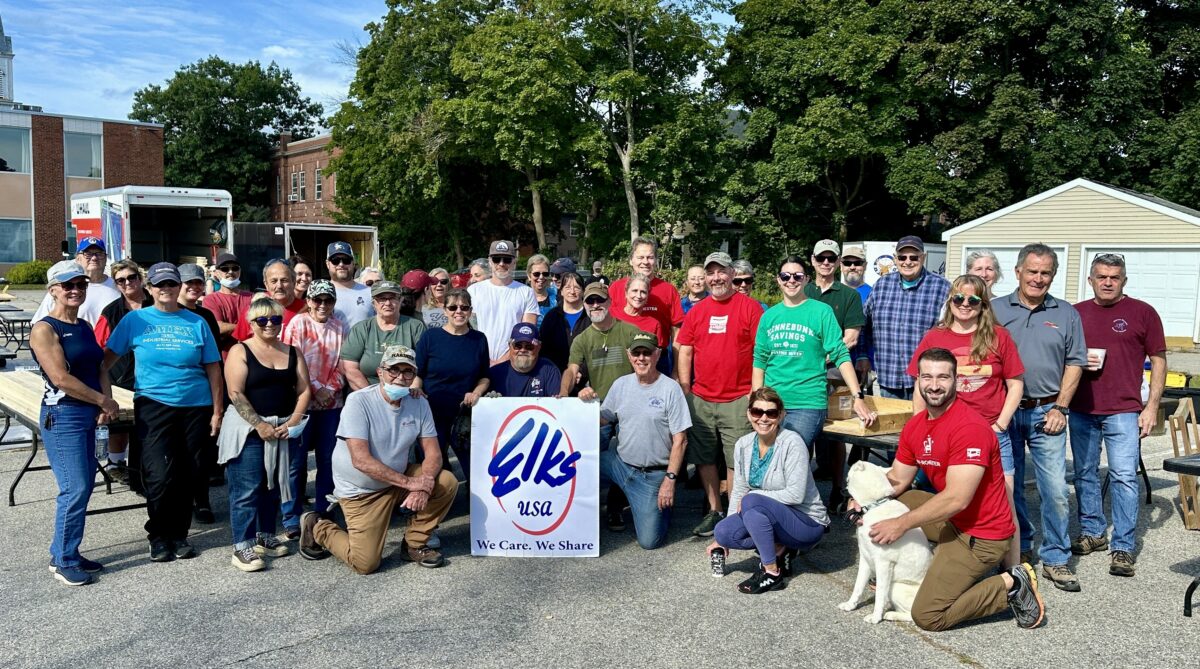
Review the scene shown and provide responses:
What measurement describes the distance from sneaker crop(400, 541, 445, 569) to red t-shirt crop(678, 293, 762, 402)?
2107 millimetres

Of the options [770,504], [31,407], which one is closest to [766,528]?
[770,504]

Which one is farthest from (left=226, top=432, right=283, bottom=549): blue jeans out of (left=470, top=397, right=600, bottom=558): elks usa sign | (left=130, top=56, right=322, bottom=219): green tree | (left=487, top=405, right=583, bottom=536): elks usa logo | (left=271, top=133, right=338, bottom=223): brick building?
(left=130, top=56, right=322, bottom=219): green tree

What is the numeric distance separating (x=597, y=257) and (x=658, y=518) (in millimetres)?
30850

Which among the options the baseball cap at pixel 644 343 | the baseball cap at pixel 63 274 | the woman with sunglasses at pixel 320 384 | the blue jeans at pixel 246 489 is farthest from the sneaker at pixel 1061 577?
the baseball cap at pixel 63 274

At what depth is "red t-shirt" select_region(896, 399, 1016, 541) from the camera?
14.0 ft

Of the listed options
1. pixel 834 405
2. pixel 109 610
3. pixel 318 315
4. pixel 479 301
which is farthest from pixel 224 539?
pixel 834 405

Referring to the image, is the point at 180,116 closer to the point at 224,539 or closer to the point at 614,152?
the point at 614,152

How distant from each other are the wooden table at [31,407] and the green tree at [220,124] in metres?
52.9

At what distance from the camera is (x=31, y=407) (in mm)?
6305

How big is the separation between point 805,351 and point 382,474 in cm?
270

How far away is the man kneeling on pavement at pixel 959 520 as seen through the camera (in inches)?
169

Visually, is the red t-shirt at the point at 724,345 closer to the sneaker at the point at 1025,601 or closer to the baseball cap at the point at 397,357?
the baseball cap at the point at 397,357

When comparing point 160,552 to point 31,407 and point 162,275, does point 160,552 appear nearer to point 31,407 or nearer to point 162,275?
point 162,275

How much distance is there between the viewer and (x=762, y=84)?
3116cm
